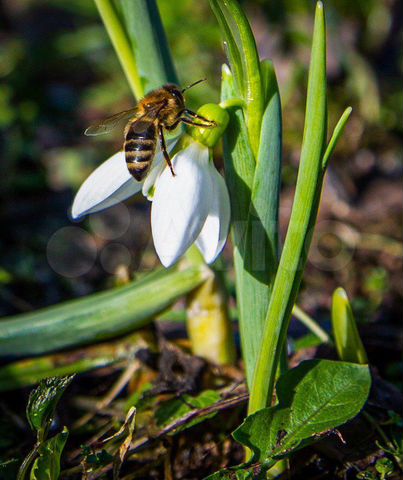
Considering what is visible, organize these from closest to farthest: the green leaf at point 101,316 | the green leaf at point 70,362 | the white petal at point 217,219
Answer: the white petal at point 217,219 < the green leaf at point 101,316 < the green leaf at point 70,362

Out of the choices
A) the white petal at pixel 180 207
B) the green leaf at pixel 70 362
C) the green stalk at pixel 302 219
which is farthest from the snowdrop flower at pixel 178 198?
the green leaf at pixel 70 362

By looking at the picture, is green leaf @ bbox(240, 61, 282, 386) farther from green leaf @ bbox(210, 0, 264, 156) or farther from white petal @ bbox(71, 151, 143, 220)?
white petal @ bbox(71, 151, 143, 220)

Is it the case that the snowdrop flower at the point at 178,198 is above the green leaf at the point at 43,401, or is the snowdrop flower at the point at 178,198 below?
above

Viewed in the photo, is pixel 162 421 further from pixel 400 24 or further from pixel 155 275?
pixel 400 24

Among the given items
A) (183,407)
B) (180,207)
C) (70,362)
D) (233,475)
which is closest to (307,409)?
(233,475)

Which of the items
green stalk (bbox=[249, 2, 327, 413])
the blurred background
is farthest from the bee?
the blurred background

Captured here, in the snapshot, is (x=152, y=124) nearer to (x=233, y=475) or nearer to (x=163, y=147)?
(x=163, y=147)

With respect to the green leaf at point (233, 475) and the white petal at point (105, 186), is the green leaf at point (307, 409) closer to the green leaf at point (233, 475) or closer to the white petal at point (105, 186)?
the green leaf at point (233, 475)
